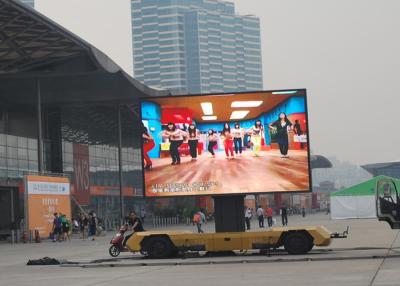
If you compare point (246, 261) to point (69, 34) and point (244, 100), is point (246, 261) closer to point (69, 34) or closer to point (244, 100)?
point (244, 100)

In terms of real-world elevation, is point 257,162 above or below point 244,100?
below

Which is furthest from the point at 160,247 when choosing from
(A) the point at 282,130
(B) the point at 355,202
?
(B) the point at 355,202

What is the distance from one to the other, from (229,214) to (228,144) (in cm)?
222

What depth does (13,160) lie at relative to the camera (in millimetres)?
63844

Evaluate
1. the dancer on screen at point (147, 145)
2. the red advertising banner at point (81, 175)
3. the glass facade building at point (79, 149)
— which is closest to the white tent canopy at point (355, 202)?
the glass facade building at point (79, 149)

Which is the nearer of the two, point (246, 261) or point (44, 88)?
point (246, 261)

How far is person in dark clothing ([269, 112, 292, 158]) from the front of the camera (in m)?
26.0

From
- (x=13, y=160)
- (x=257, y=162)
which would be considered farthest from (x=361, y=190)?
(x=257, y=162)

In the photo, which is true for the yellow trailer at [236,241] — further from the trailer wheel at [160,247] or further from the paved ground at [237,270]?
the paved ground at [237,270]

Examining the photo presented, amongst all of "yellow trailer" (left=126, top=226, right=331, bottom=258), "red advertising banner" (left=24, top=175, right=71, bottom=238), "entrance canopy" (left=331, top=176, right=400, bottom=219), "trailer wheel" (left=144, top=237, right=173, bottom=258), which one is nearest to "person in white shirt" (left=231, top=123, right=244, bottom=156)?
"yellow trailer" (left=126, top=226, right=331, bottom=258)

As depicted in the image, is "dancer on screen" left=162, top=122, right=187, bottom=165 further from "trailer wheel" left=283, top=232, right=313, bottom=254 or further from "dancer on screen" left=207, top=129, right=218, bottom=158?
"trailer wheel" left=283, top=232, right=313, bottom=254

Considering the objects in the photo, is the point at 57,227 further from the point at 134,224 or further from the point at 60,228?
the point at 134,224

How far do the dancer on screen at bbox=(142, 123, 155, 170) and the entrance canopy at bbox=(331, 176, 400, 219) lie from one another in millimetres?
48600

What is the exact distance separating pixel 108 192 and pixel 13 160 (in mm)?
21886
